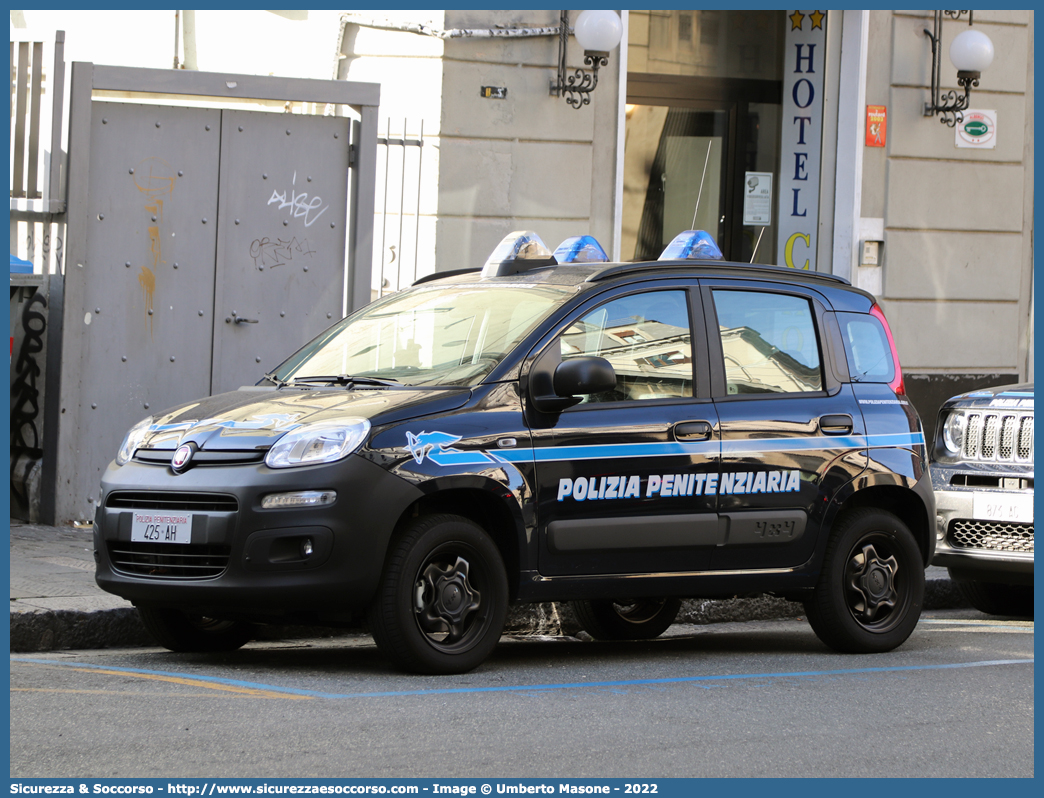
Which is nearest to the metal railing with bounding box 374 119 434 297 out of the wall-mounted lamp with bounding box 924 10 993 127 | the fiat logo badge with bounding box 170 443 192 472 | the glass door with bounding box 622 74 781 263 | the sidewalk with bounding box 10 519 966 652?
the glass door with bounding box 622 74 781 263

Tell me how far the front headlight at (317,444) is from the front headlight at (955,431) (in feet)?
13.9

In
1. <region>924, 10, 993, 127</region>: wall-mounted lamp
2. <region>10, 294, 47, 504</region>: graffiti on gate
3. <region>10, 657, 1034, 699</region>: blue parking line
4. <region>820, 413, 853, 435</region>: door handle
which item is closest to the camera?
<region>10, 657, 1034, 699</region>: blue parking line

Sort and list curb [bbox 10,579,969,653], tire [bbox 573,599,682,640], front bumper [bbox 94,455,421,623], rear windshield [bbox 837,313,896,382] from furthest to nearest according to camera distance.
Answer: tire [bbox 573,599,682,640]
rear windshield [bbox 837,313,896,382]
curb [bbox 10,579,969,653]
front bumper [bbox 94,455,421,623]

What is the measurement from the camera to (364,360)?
6.74 meters

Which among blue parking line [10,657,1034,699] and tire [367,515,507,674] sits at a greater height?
tire [367,515,507,674]

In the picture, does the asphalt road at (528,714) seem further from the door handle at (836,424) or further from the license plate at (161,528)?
the door handle at (836,424)

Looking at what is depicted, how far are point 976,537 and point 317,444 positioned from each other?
430 centimetres

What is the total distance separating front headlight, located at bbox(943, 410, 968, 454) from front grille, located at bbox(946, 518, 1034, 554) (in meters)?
0.46

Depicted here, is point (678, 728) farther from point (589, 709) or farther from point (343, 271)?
point (343, 271)

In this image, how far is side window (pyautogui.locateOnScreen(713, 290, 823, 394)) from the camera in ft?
22.8

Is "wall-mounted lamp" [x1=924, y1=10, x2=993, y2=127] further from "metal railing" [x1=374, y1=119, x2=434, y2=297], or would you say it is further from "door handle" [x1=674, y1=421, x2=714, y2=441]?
"door handle" [x1=674, y1=421, x2=714, y2=441]

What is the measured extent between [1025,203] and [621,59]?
4344 millimetres

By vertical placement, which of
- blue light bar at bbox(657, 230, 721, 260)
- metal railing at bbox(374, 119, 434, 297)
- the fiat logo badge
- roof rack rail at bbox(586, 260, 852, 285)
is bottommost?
the fiat logo badge

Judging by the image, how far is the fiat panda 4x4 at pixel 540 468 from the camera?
19.1ft
